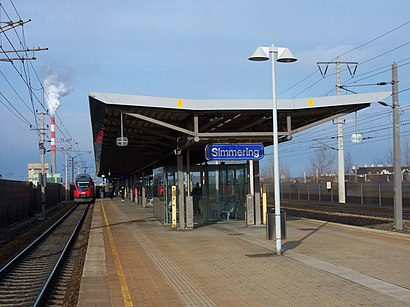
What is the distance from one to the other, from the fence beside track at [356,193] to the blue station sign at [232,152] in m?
19.3

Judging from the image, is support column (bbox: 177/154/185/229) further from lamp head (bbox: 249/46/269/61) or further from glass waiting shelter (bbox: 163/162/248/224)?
lamp head (bbox: 249/46/269/61)

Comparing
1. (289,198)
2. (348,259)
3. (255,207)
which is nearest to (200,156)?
(255,207)

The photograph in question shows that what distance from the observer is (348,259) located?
1181 centimetres

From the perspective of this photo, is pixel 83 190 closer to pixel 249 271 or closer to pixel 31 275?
pixel 31 275

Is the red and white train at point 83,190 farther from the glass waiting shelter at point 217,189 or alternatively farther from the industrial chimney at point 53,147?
the glass waiting shelter at point 217,189

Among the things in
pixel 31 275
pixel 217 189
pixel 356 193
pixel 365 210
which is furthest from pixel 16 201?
pixel 356 193

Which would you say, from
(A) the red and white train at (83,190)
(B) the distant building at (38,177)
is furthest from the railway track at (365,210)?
(A) the red and white train at (83,190)

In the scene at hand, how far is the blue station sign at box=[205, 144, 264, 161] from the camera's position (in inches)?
688

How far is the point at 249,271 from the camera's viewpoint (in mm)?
10680

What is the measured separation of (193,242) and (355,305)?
8.99 meters

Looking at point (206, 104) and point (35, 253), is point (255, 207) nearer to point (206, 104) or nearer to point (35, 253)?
point (206, 104)

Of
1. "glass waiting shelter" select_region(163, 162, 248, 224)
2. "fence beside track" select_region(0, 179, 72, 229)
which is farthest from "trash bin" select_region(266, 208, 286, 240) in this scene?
"fence beside track" select_region(0, 179, 72, 229)

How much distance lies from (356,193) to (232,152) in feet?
102

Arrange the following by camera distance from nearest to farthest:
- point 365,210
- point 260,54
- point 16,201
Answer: point 260,54, point 16,201, point 365,210
